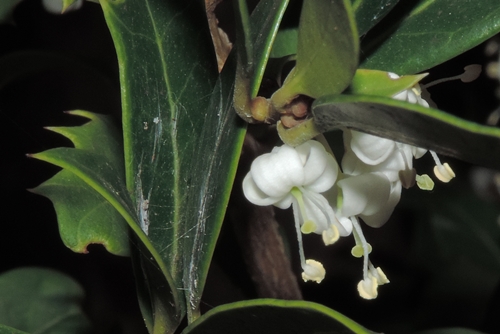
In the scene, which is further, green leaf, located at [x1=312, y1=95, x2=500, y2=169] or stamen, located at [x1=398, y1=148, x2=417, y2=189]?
stamen, located at [x1=398, y1=148, x2=417, y2=189]

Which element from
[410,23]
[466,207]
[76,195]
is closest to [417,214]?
[466,207]

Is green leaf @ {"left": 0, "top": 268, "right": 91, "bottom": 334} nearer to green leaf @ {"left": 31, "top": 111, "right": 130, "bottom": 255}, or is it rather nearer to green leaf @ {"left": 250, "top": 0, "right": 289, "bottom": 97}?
green leaf @ {"left": 31, "top": 111, "right": 130, "bottom": 255}

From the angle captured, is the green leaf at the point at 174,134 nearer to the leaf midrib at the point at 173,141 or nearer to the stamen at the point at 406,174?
the leaf midrib at the point at 173,141

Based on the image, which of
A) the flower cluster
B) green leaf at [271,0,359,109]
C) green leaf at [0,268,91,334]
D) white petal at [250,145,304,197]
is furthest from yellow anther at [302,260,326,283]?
green leaf at [0,268,91,334]

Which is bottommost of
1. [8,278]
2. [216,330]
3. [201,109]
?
[8,278]

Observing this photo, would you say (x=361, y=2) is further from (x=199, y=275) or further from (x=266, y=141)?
(x=199, y=275)

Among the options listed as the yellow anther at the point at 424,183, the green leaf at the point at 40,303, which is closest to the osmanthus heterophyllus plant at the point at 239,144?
the yellow anther at the point at 424,183

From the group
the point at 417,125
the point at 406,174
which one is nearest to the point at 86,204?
the point at 406,174
